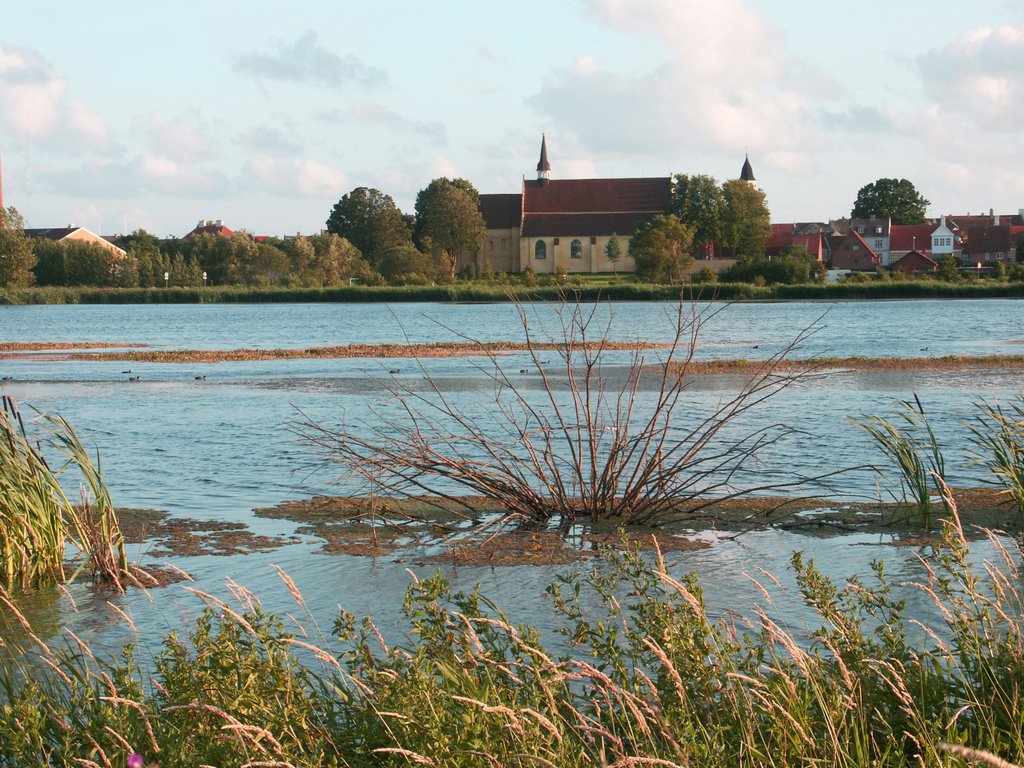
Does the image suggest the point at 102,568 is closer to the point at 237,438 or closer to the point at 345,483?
the point at 345,483

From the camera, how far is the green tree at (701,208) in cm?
12544

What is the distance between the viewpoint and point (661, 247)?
11256 cm

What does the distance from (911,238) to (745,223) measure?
34.3 meters

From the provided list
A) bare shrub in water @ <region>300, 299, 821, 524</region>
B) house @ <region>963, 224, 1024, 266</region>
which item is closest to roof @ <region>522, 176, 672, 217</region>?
house @ <region>963, 224, 1024, 266</region>

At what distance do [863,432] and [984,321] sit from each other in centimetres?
4426

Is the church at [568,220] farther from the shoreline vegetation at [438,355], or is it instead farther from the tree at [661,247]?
the shoreline vegetation at [438,355]

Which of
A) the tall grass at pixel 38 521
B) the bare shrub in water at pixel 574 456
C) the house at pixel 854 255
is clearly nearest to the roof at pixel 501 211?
the house at pixel 854 255

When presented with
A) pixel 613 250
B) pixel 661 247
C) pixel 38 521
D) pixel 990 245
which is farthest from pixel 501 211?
pixel 38 521

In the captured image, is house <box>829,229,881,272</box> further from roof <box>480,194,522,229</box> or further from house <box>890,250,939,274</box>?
roof <box>480,194,522,229</box>

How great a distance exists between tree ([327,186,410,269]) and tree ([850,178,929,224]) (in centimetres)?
6736

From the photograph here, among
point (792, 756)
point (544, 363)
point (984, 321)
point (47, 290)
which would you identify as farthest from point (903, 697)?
point (47, 290)

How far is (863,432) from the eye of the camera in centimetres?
1873

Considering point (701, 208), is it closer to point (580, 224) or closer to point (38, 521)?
point (580, 224)

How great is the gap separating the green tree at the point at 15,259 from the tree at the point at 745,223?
67.8 m
